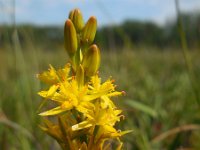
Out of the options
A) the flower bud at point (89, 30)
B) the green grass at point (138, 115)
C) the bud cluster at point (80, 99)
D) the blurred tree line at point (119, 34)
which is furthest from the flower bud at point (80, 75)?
the blurred tree line at point (119, 34)

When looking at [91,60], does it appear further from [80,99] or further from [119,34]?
[119,34]

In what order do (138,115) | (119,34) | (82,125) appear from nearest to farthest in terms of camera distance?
(82,125), (138,115), (119,34)

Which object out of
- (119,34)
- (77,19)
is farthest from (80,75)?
(119,34)

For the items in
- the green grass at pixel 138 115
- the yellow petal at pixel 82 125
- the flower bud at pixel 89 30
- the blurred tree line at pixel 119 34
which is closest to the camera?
the yellow petal at pixel 82 125

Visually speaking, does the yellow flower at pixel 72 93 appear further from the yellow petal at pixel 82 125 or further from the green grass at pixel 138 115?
the green grass at pixel 138 115

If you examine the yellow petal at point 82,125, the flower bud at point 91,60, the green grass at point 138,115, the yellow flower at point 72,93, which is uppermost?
the flower bud at point 91,60

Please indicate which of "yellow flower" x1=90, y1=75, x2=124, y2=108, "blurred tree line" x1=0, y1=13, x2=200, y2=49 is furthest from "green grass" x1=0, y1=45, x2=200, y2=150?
"yellow flower" x1=90, y1=75, x2=124, y2=108

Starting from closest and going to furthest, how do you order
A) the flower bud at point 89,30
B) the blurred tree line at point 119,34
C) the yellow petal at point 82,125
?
the yellow petal at point 82,125, the flower bud at point 89,30, the blurred tree line at point 119,34

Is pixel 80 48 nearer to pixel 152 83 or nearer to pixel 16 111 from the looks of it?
pixel 16 111
